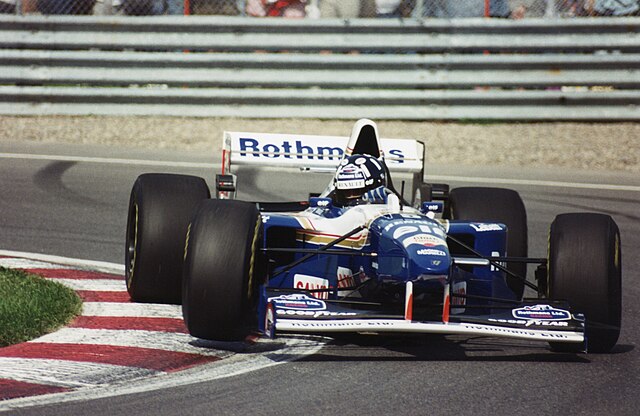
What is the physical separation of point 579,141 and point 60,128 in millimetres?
6498

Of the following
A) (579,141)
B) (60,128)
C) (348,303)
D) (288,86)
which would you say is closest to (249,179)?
(288,86)

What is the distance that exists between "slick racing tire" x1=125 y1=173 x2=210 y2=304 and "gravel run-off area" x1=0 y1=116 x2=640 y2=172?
6.91m

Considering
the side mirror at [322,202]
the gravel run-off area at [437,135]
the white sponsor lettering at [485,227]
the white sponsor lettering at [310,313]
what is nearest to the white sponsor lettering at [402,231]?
the white sponsor lettering at [310,313]

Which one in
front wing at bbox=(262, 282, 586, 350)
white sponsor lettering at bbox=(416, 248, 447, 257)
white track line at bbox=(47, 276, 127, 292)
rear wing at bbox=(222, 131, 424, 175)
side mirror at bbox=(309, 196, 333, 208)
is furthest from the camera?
rear wing at bbox=(222, 131, 424, 175)

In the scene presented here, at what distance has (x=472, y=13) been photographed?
1521cm

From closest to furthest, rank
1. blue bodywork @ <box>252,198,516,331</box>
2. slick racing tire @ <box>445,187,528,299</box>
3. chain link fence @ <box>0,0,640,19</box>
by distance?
blue bodywork @ <box>252,198,516,331</box> → slick racing tire @ <box>445,187,528,299</box> → chain link fence @ <box>0,0,640,19</box>

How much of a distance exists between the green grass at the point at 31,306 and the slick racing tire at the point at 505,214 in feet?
8.61

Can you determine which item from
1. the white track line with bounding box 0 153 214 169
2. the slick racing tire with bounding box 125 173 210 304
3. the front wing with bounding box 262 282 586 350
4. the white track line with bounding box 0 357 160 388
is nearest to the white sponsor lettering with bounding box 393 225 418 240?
the front wing with bounding box 262 282 586 350

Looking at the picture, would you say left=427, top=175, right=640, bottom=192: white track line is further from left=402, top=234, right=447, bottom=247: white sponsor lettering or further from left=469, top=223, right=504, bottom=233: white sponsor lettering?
left=402, top=234, right=447, bottom=247: white sponsor lettering

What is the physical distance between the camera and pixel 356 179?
7461 mm

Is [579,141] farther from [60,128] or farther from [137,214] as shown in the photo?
[137,214]

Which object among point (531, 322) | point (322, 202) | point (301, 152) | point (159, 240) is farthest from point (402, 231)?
point (301, 152)

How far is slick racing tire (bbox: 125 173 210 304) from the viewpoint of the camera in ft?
24.4

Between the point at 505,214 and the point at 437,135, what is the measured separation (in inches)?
273
